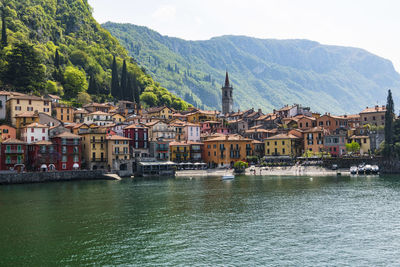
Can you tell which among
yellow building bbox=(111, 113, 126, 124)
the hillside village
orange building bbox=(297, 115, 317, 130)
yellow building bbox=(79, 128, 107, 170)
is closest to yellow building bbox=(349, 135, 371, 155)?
the hillside village

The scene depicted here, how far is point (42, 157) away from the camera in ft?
302

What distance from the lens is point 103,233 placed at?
37.7 meters

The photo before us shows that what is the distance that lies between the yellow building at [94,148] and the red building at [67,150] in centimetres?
287

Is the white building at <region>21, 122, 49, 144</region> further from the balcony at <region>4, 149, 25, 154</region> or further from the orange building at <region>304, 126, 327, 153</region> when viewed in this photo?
the orange building at <region>304, 126, 327, 153</region>

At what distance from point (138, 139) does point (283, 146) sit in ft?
129

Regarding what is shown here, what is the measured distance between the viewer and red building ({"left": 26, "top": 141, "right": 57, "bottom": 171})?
3607 inches

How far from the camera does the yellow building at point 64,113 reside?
115875mm

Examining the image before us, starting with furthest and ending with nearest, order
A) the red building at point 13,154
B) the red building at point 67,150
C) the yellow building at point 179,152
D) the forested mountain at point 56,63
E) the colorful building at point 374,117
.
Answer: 1. the colorful building at point 374,117
2. the forested mountain at point 56,63
3. the yellow building at point 179,152
4. the red building at point 67,150
5. the red building at point 13,154

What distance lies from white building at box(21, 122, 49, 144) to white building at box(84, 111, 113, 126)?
20.7 meters

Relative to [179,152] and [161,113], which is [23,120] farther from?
[161,113]

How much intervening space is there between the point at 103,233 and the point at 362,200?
34025mm

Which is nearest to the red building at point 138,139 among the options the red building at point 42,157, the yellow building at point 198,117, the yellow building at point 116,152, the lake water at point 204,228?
the yellow building at point 116,152

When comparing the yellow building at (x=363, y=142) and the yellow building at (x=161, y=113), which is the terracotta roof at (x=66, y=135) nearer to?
the yellow building at (x=161, y=113)

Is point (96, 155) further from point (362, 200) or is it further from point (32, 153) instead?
point (362, 200)
